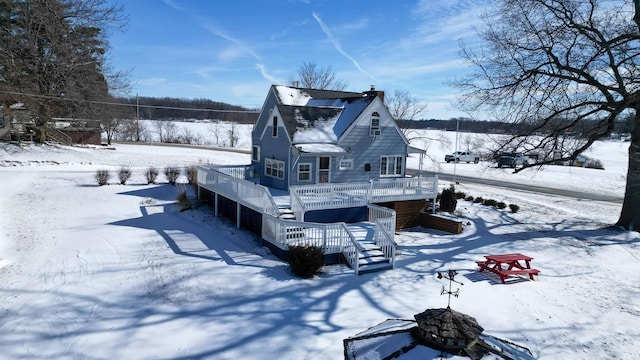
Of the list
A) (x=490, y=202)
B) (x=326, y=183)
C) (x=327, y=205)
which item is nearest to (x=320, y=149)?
(x=326, y=183)

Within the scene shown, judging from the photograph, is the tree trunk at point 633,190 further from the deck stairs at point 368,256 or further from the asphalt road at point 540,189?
the deck stairs at point 368,256

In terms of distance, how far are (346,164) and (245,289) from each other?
34.7 feet

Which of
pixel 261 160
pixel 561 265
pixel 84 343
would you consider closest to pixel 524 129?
pixel 561 265

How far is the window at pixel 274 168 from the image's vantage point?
1952 cm

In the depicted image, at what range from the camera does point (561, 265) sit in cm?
1373

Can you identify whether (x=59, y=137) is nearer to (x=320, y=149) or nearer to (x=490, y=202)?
(x=320, y=149)

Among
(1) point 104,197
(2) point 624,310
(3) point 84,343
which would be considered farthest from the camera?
(1) point 104,197

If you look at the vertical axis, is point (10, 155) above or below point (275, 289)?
above

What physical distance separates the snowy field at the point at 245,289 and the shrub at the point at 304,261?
276 millimetres

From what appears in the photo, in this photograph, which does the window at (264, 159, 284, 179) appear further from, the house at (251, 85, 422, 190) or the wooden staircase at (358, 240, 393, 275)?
the wooden staircase at (358, 240, 393, 275)

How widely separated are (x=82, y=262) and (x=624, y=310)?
1609cm

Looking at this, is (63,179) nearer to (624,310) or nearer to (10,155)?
(10,155)

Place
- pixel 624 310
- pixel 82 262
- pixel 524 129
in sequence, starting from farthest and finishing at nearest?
pixel 524 129 → pixel 82 262 → pixel 624 310

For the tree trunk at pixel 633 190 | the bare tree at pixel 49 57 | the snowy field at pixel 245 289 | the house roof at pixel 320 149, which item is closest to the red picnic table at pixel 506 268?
the snowy field at pixel 245 289
